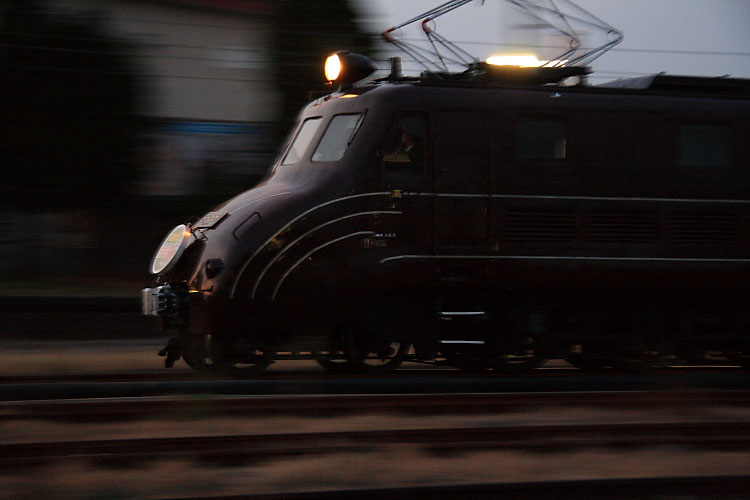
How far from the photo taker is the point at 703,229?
9.55 m

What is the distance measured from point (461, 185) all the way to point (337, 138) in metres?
1.24

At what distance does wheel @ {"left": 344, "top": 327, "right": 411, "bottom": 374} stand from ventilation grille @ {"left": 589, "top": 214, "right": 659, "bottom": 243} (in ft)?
6.77

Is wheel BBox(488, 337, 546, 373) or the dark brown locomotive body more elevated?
the dark brown locomotive body

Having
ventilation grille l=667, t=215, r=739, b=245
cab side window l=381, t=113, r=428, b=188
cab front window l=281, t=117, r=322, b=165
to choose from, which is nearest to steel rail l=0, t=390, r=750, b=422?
ventilation grille l=667, t=215, r=739, b=245

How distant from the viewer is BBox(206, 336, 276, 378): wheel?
8.84m

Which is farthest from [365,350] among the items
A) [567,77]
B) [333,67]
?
[567,77]

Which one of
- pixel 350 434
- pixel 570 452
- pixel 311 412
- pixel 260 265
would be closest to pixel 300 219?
pixel 260 265

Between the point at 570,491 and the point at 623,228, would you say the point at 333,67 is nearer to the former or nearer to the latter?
the point at 623,228

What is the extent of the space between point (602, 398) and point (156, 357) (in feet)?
17.9

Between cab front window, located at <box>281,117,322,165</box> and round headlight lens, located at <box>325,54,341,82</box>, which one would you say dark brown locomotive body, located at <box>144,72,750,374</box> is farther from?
round headlight lens, located at <box>325,54,341,82</box>

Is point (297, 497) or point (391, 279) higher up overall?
point (391, 279)

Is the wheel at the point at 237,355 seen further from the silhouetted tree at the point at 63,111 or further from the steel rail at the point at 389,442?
the silhouetted tree at the point at 63,111

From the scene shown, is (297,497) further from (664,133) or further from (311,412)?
(664,133)

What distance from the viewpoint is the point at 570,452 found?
6.17 metres
